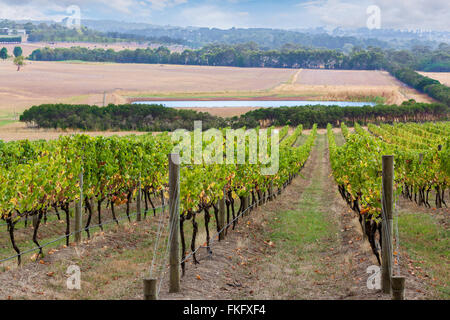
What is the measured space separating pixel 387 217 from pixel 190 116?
7847 centimetres

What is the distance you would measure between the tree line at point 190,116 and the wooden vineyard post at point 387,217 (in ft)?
225

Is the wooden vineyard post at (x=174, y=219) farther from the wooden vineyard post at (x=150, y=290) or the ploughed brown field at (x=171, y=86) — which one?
the ploughed brown field at (x=171, y=86)

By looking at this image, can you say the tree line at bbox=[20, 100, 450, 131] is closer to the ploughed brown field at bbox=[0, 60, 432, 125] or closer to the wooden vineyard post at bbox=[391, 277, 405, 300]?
the ploughed brown field at bbox=[0, 60, 432, 125]

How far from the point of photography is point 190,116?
8694cm

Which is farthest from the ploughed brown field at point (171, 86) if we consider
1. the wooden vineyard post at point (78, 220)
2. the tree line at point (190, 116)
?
the wooden vineyard post at point (78, 220)

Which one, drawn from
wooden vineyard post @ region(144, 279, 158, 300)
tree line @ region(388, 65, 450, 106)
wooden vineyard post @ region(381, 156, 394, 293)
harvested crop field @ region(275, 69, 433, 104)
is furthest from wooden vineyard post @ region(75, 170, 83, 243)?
harvested crop field @ region(275, 69, 433, 104)

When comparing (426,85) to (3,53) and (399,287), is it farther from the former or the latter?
(3,53)

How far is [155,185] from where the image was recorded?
20078 mm

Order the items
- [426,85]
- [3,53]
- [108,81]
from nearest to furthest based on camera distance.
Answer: [108,81] → [426,85] → [3,53]

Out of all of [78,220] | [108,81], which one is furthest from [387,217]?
[108,81]

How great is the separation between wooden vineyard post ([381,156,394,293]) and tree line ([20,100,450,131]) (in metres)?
68.5

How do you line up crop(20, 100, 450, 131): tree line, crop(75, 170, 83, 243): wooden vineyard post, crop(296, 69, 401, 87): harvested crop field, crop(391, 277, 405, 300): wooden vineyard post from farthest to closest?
crop(296, 69, 401, 87): harvested crop field
crop(20, 100, 450, 131): tree line
crop(75, 170, 83, 243): wooden vineyard post
crop(391, 277, 405, 300): wooden vineyard post

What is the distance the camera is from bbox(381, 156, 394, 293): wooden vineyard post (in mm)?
9422

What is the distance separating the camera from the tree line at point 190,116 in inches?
3071
